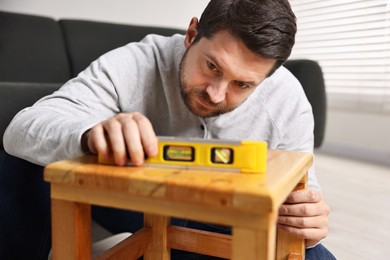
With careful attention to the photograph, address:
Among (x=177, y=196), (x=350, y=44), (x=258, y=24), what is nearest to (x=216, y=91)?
(x=258, y=24)

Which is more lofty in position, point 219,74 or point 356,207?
point 219,74

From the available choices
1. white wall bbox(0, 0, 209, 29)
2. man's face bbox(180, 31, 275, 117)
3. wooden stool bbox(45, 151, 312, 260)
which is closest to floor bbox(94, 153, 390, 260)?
man's face bbox(180, 31, 275, 117)

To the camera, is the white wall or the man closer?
the man

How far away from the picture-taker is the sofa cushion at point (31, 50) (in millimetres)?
1462

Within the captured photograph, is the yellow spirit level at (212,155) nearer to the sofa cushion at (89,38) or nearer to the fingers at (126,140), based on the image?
the fingers at (126,140)

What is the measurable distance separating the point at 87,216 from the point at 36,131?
0.58ft

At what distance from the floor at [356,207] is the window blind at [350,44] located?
1.49ft

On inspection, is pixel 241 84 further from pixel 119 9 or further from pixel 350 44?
pixel 350 44

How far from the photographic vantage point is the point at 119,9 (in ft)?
6.82

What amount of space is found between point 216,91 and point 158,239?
301 millimetres

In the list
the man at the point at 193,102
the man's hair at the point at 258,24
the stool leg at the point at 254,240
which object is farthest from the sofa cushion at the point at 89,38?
the stool leg at the point at 254,240

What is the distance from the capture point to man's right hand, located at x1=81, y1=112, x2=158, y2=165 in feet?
1.58

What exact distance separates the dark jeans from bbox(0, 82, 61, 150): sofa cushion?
0.07 meters

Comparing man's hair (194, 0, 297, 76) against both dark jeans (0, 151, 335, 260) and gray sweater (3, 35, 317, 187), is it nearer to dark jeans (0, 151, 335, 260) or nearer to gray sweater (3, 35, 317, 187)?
gray sweater (3, 35, 317, 187)
